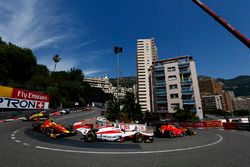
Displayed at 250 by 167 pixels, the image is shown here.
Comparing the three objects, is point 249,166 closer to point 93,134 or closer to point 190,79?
point 93,134

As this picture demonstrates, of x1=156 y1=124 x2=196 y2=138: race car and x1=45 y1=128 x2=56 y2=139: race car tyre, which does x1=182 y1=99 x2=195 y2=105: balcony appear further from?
x1=45 y1=128 x2=56 y2=139: race car tyre

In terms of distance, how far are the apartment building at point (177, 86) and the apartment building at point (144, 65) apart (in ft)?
214

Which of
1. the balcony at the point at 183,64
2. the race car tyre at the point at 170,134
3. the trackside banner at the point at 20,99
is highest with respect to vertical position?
the balcony at the point at 183,64

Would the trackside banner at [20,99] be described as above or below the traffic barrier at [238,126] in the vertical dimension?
above

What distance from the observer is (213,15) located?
48.2 feet

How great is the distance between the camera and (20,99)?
29.2 m

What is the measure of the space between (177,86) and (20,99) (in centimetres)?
4552

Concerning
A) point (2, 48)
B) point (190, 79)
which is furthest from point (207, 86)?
point (2, 48)

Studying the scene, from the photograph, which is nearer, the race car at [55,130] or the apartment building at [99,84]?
the race car at [55,130]

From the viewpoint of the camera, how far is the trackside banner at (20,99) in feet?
85.5

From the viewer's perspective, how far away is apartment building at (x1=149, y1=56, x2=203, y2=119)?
168 ft

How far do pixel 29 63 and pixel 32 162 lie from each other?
147ft

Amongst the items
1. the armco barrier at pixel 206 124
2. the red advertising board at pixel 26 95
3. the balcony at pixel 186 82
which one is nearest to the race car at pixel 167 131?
the armco barrier at pixel 206 124

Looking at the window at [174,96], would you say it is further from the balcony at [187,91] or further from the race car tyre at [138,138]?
the race car tyre at [138,138]
